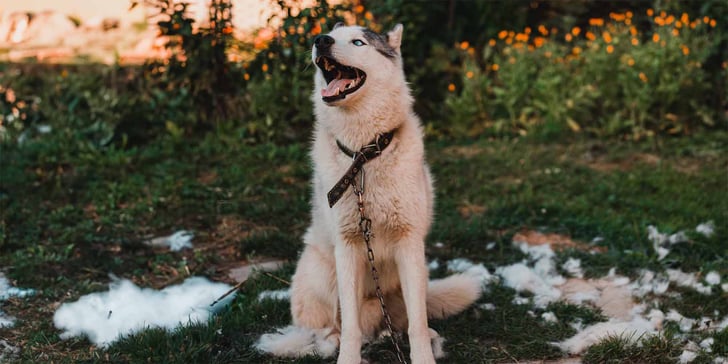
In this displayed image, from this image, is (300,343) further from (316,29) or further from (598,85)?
(598,85)

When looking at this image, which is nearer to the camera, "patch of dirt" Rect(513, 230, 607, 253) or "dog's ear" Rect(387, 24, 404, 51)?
"dog's ear" Rect(387, 24, 404, 51)

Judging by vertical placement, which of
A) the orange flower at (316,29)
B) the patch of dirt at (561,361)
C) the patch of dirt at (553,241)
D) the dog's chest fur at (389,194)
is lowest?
the patch of dirt at (561,361)

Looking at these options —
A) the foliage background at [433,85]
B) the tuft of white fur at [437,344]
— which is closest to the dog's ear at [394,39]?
the tuft of white fur at [437,344]


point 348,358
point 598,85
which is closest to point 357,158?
point 348,358

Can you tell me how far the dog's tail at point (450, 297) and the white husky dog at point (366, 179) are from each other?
375 mm

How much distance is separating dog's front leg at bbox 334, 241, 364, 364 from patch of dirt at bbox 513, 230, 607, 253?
195cm

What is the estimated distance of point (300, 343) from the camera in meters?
3.35

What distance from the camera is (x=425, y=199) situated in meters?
3.21

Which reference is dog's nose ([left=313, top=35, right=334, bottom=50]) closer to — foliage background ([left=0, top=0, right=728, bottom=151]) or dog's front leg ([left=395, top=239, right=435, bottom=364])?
dog's front leg ([left=395, top=239, right=435, bottom=364])

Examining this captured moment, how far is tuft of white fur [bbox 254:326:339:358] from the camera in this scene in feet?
10.9

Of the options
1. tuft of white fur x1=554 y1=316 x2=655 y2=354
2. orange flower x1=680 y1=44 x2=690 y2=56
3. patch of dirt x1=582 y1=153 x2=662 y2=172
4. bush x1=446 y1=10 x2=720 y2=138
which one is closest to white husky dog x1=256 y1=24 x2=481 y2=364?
tuft of white fur x1=554 y1=316 x2=655 y2=354

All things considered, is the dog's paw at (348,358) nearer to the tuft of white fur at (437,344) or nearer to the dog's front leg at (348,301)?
the dog's front leg at (348,301)

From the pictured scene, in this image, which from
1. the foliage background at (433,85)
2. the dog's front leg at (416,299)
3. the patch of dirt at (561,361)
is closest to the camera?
the dog's front leg at (416,299)

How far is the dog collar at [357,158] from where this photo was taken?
309 cm
